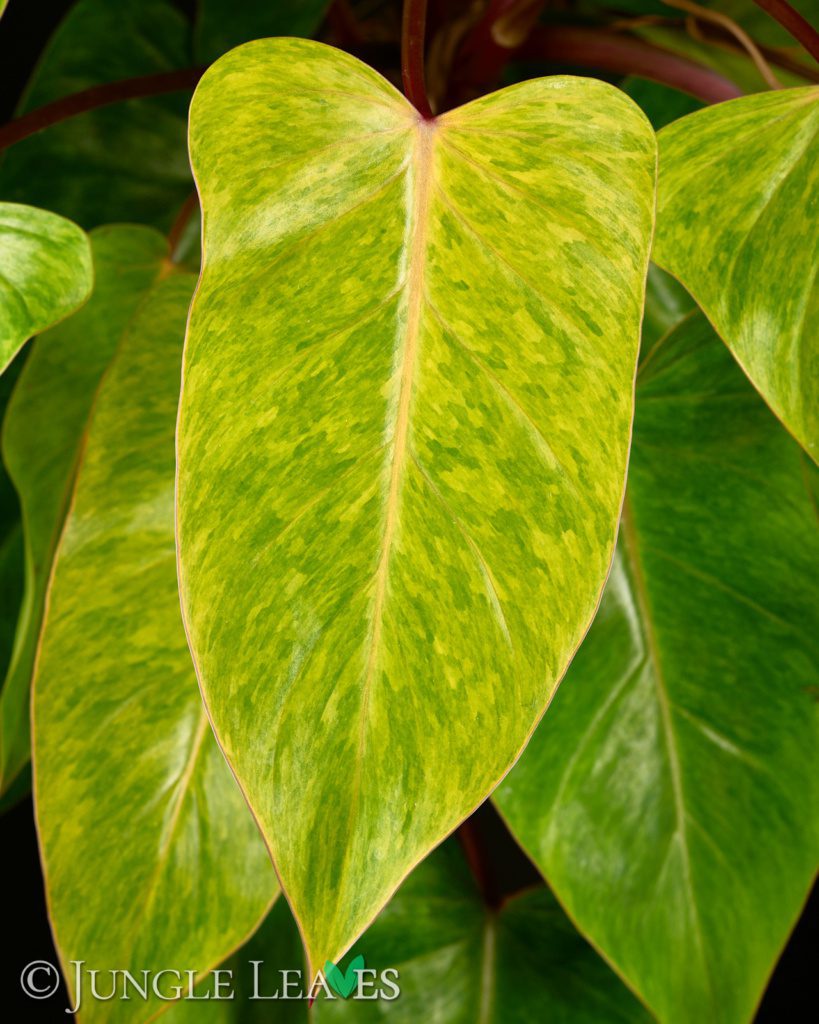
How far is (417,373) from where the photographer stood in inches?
14.8

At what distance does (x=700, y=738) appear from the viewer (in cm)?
58

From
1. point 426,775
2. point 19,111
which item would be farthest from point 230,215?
point 19,111

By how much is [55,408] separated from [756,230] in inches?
16.4

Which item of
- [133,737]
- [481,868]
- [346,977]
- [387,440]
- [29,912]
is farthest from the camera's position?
[29,912]

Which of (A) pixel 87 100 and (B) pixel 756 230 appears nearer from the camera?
(B) pixel 756 230

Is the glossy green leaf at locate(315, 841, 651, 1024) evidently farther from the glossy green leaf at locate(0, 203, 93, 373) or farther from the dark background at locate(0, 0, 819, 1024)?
the glossy green leaf at locate(0, 203, 93, 373)

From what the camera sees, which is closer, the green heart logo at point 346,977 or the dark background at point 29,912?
the green heart logo at point 346,977

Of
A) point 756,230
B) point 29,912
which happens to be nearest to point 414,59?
point 756,230

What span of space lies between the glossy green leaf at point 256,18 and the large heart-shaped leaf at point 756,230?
410 mm

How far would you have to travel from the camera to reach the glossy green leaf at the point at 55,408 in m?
0.58

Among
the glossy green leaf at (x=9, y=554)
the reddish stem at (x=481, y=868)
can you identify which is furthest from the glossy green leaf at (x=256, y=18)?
the reddish stem at (x=481, y=868)

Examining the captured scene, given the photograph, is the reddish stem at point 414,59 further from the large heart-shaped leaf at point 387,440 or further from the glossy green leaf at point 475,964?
the glossy green leaf at point 475,964

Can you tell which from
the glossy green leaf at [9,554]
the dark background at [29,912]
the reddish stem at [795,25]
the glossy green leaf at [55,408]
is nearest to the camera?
the reddish stem at [795,25]

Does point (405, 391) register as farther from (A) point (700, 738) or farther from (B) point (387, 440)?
(A) point (700, 738)
